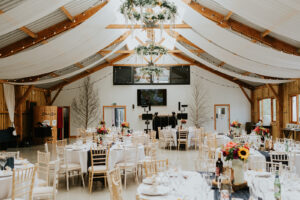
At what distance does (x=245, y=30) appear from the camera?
30.0ft

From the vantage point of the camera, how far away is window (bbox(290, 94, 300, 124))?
12108mm

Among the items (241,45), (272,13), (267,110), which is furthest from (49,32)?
(267,110)

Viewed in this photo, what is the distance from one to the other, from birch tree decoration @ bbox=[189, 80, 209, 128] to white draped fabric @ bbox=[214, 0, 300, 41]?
11.6 m

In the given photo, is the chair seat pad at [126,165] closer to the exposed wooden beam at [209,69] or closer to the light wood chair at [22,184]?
the light wood chair at [22,184]

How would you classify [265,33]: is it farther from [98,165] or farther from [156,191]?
[156,191]

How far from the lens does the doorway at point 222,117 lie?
689 inches

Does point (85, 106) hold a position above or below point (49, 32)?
below

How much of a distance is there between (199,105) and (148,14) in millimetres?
11391

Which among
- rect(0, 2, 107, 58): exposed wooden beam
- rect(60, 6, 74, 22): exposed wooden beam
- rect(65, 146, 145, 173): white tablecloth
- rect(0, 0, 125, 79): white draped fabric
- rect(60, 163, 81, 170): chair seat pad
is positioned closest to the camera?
rect(60, 163, 81, 170): chair seat pad

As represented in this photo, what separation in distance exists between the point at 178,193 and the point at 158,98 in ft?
47.7

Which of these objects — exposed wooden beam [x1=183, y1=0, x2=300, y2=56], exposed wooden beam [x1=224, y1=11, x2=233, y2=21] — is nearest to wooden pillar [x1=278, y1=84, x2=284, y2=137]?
exposed wooden beam [x1=183, y1=0, x2=300, y2=56]

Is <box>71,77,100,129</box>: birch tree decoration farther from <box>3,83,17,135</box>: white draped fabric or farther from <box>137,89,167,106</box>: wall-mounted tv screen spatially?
<box>3,83,17,135</box>: white draped fabric

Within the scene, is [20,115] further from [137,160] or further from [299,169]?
[299,169]

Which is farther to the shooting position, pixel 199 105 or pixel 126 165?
pixel 199 105
